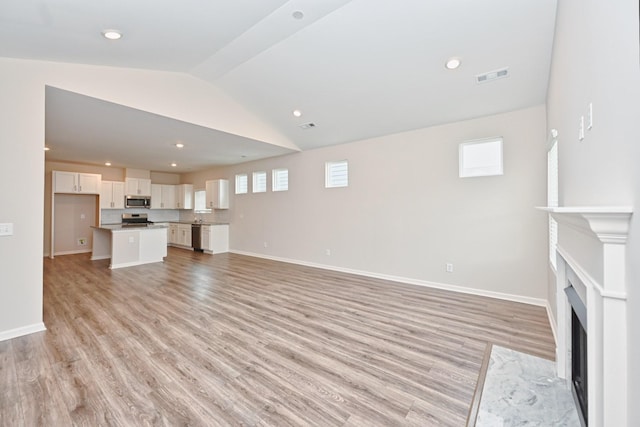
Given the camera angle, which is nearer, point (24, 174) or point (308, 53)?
point (24, 174)

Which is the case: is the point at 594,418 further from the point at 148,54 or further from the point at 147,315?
the point at 148,54

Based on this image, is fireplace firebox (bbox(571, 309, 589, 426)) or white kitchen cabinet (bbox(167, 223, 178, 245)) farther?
white kitchen cabinet (bbox(167, 223, 178, 245))

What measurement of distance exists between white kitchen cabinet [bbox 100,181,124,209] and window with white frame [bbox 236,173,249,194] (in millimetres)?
3513

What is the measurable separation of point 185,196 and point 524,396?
9.98m

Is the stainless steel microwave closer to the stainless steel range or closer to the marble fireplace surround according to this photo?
the stainless steel range

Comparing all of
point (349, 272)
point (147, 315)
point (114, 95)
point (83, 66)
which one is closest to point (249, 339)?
point (147, 315)

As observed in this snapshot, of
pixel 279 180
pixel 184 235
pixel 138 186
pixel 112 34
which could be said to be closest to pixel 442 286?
pixel 279 180

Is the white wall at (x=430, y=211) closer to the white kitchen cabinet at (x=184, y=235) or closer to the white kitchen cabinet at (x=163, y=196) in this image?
the white kitchen cabinet at (x=184, y=235)

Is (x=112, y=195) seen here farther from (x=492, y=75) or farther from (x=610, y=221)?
(x=610, y=221)

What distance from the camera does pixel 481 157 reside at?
4.13 m

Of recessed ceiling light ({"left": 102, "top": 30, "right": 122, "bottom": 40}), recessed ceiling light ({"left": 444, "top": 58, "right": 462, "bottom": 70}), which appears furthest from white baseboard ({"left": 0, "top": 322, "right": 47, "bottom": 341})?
recessed ceiling light ({"left": 444, "top": 58, "right": 462, "bottom": 70})

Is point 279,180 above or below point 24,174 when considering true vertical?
above

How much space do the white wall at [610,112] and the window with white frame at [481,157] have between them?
2316 millimetres

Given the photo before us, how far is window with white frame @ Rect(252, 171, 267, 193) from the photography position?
747cm
